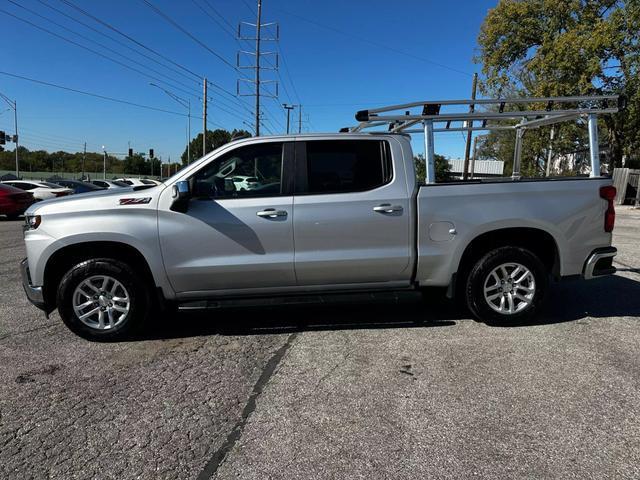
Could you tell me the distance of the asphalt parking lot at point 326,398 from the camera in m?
2.88

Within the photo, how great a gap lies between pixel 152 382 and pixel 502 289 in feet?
11.5

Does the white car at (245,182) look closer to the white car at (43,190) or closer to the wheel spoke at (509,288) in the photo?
the wheel spoke at (509,288)

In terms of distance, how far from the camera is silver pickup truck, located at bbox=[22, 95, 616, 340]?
472 cm

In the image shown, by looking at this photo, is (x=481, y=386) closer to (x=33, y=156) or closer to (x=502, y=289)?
(x=502, y=289)

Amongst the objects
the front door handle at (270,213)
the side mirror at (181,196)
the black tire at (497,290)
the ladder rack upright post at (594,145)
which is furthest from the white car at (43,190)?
the ladder rack upright post at (594,145)

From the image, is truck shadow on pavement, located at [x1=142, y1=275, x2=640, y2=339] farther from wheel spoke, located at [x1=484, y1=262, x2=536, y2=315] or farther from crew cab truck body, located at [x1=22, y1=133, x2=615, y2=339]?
crew cab truck body, located at [x1=22, y1=133, x2=615, y2=339]

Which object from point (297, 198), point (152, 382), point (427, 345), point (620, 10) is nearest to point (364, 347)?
point (427, 345)

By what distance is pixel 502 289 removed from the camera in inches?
205

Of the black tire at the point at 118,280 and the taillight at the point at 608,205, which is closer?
the black tire at the point at 118,280

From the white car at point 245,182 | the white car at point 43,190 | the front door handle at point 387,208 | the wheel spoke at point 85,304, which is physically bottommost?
the wheel spoke at point 85,304

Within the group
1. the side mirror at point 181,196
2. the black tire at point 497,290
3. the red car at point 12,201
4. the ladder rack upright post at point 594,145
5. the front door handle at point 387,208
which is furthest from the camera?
the red car at point 12,201

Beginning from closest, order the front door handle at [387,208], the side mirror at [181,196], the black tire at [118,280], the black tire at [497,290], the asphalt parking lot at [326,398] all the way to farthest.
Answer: the asphalt parking lot at [326,398] < the side mirror at [181,196] < the black tire at [118,280] < the front door handle at [387,208] < the black tire at [497,290]

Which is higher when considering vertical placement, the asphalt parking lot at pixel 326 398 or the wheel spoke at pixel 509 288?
the wheel spoke at pixel 509 288

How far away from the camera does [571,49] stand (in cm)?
2409
